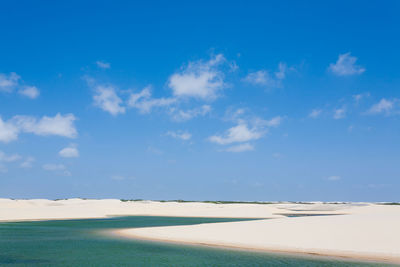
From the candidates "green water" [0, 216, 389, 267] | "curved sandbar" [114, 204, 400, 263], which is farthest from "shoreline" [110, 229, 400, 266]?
"green water" [0, 216, 389, 267]

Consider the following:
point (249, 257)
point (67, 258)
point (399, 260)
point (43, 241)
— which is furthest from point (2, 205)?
point (399, 260)

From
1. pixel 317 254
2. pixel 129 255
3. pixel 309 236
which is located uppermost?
pixel 309 236

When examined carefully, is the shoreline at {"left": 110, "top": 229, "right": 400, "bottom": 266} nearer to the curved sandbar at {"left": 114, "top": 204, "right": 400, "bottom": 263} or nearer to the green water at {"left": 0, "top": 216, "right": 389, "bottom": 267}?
the curved sandbar at {"left": 114, "top": 204, "right": 400, "bottom": 263}

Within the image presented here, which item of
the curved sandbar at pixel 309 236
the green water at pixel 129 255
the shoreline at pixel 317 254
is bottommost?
the green water at pixel 129 255

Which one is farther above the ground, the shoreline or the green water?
the shoreline

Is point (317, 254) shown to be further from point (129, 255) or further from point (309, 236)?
point (129, 255)

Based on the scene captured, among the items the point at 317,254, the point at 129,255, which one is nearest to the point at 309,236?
the point at 317,254

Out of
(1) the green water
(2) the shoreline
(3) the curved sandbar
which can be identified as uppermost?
(3) the curved sandbar

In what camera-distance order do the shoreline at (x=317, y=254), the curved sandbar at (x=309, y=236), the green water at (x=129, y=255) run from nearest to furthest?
the green water at (x=129, y=255), the shoreline at (x=317, y=254), the curved sandbar at (x=309, y=236)

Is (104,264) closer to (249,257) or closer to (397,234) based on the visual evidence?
(249,257)

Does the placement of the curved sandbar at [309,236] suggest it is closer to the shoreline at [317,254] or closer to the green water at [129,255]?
the shoreline at [317,254]

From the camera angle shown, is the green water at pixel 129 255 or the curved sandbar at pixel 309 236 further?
the curved sandbar at pixel 309 236

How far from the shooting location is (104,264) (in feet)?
71.3

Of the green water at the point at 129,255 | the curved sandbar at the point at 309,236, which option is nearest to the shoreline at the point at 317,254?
the curved sandbar at the point at 309,236
